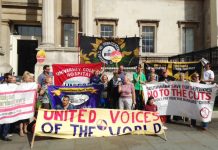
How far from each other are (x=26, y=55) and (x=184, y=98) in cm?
1981

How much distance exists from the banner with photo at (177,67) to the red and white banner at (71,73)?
249 centimetres

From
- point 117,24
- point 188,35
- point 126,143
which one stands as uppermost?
point 117,24

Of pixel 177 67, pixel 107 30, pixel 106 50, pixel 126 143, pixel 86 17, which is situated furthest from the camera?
pixel 107 30

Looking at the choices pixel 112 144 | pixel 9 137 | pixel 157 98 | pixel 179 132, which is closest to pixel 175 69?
pixel 157 98

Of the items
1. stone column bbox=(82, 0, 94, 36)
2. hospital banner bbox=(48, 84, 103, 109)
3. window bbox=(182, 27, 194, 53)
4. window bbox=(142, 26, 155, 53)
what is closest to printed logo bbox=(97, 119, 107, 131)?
hospital banner bbox=(48, 84, 103, 109)

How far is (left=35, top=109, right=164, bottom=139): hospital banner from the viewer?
985 centimetres

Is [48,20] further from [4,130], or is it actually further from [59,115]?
[59,115]

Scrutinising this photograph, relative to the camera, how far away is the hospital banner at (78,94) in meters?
11.5

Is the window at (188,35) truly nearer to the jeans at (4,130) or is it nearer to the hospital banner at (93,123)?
the hospital banner at (93,123)

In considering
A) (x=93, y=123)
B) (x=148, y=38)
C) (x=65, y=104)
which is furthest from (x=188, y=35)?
(x=93, y=123)

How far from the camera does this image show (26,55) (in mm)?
29812

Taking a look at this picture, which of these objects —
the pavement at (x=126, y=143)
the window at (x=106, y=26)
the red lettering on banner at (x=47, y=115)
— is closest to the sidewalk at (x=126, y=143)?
the pavement at (x=126, y=143)

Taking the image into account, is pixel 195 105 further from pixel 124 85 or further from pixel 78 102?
pixel 78 102

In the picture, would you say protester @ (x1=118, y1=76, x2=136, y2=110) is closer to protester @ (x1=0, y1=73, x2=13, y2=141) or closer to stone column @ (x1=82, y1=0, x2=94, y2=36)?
protester @ (x1=0, y1=73, x2=13, y2=141)
